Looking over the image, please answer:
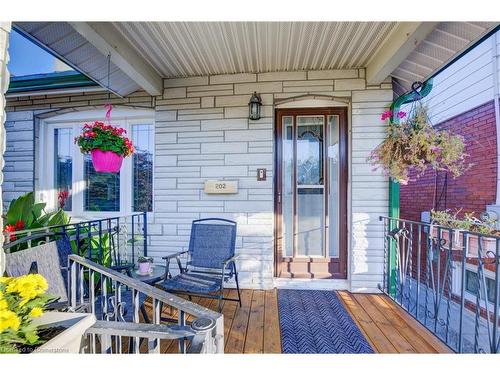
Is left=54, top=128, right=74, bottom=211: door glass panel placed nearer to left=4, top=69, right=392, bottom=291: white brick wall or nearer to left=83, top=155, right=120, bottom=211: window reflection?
left=83, top=155, right=120, bottom=211: window reflection

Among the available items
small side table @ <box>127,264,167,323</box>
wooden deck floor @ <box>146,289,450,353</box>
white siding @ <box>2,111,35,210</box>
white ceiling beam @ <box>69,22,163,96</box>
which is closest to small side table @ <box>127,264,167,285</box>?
small side table @ <box>127,264,167,323</box>

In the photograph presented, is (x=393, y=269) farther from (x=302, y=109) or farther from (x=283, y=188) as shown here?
(x=302, y=109)

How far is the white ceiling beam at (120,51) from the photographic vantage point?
189 centimetres

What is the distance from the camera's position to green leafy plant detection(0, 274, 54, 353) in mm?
863

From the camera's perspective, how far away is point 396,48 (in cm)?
213

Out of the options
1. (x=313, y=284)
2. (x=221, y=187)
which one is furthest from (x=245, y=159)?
(x=313, y=284)

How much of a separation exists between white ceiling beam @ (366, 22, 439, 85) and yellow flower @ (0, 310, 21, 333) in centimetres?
276

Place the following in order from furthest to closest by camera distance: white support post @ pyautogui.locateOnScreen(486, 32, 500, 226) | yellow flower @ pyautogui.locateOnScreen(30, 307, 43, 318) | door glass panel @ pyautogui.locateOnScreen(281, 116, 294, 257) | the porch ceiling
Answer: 1. door glass panel @ pyautogui.locateOnScreen(281, 116, 294, 257)
2. white support post @ pyautogui.locateOnScreen(486, 32, 500, 226)
3. the porch ceiling
4. yellow flower @ pyautogui.locateOnScreen(30, 307, 43, 318)

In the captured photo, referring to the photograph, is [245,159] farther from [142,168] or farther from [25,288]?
[25,288]

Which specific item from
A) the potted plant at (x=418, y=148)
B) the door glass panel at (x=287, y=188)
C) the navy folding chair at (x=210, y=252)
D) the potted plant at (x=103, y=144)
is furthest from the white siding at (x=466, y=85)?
the potted plant at (x=103, y=144)

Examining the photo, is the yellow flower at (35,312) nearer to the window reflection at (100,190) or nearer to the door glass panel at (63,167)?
the window reflection at (100,190)

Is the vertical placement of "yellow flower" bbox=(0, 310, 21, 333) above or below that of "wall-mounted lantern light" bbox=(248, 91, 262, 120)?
below

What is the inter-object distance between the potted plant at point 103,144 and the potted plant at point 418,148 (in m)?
2.23
